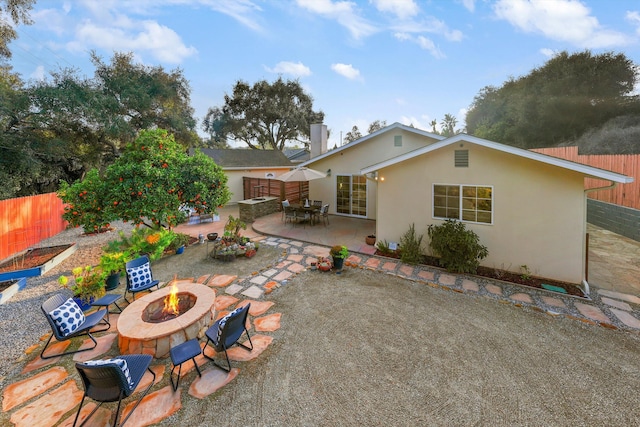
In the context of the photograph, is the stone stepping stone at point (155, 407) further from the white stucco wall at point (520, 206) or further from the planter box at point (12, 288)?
the white stucco wall at point (520, 206)

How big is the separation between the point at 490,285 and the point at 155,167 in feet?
33.7

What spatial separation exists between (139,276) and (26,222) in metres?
7.97

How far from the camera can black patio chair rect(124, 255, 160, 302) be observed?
20.0 ft

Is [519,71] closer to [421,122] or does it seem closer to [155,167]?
[421,122]

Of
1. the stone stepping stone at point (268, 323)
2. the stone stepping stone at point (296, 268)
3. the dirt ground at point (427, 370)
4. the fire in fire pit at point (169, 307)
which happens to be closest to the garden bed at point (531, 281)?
the dirt ground at point (427, 370)

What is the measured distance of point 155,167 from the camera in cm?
858

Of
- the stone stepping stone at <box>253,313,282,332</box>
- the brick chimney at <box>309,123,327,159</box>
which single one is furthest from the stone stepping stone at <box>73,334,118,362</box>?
the brick chimney at <box>309,123,327,159</box>

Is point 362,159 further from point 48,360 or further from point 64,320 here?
point 48,360

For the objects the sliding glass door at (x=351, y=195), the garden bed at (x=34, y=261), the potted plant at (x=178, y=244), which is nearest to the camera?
the garden bed at (x=34, y=261)

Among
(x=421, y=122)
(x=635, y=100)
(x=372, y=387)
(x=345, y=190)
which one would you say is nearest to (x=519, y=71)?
(x=635, y=100)

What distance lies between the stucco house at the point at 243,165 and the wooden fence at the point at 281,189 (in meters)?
1.17

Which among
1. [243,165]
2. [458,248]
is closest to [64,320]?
[458,248]

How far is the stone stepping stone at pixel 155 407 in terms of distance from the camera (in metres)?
3.42

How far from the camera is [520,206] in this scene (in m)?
7.47
